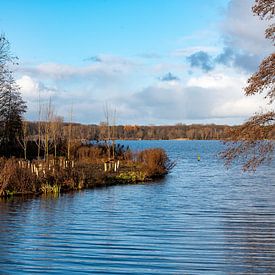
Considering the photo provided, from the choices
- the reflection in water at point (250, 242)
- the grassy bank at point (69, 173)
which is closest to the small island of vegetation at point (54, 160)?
the grassy bank at point (69, 173)

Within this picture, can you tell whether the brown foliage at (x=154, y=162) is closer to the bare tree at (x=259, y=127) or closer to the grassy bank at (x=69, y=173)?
the grassy bank at (x=69, y=173)

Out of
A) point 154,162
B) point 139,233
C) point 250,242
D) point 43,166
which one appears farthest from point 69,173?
point 250,242

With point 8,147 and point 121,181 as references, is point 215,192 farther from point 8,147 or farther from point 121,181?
point 8,147

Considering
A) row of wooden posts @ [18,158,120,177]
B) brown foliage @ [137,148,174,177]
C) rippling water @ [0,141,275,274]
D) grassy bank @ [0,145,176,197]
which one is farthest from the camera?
brown foliage @ [137,148,174,177]

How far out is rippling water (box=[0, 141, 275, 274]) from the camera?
12078 millimetres

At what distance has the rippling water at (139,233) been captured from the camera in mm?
12078

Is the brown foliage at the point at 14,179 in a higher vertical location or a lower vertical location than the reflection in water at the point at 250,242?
higher

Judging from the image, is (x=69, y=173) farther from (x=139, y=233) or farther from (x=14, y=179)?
(x=139, y=233)

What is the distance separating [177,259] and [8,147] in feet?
111

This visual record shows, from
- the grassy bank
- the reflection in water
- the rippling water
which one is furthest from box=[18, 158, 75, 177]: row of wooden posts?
the reflection in water

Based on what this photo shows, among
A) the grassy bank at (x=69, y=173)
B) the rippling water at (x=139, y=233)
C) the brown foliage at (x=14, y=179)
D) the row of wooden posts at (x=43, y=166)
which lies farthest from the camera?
the row of wooden posts at (x=43, y=166)

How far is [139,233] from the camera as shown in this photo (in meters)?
16.5

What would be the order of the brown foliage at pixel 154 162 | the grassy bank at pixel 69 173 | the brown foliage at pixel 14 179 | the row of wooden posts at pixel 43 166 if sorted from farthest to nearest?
the brown foliage at pixel 154 162 → the row of wooden posts at pixel 43 166 → the grassy bank at pixel 69 173 → the brown foliage at pixel 14 179

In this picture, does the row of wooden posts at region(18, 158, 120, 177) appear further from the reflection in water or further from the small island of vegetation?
the reflection in water
